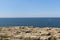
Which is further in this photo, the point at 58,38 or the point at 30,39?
the point at 58,38

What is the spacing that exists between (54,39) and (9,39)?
403cm

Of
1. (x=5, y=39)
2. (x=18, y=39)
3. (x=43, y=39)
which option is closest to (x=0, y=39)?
(x=5, y=39)

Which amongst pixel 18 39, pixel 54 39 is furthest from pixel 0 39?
pixel 54 39

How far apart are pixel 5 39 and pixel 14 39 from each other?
93 cm

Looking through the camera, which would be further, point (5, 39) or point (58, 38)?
point (58, 38)

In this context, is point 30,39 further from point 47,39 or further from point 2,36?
point 2,36

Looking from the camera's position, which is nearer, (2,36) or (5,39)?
(5,39)

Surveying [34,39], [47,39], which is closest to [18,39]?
[34,39]

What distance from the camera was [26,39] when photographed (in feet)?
53.7

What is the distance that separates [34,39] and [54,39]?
6.03 ft

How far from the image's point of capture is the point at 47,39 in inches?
647

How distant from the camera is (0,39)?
16.1 m

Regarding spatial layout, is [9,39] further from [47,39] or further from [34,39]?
[47,39]

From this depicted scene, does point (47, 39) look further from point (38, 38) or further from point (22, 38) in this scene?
point (22, 38)
